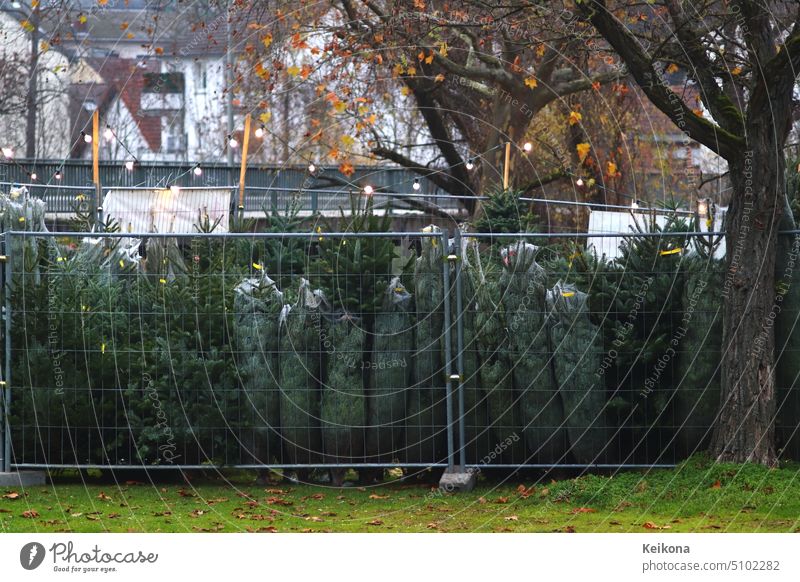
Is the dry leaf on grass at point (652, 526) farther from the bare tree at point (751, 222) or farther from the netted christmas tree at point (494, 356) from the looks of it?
the netted christmas tree at point (494, 356)

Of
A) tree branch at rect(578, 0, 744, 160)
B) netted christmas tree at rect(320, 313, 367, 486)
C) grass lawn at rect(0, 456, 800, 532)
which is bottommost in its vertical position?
grass lawn at rect(0, 456, 800, 532)

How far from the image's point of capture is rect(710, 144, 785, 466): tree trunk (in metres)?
10.0

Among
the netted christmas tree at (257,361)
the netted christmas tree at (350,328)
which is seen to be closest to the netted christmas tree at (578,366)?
the netted christmas tree at (350,328)

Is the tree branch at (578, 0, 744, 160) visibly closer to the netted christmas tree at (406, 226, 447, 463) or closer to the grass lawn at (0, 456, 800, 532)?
the netted christmas tree at (406, 226, 447, 463)

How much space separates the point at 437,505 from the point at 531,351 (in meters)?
1.67

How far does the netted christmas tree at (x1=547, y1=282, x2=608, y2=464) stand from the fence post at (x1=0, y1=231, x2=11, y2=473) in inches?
188

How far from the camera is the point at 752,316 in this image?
33.0 ft

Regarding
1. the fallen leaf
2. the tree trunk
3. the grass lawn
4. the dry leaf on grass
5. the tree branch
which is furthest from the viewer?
the tree branch

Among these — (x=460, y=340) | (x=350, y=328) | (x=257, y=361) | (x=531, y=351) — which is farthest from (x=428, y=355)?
(x=257, y=361)

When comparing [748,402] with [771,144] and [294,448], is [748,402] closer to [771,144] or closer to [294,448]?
[771,144]

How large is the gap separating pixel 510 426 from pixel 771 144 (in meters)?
3.33

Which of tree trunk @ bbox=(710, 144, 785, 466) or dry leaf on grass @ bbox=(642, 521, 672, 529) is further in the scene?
tree trunk @ bbox=(710, 144, 785, 466)

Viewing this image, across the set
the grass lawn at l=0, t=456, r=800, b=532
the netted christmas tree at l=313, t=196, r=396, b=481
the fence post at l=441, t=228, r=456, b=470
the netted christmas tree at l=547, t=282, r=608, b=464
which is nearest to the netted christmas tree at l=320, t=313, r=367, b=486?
the netted christmas tree at l=313, t=196, r=396, b=481

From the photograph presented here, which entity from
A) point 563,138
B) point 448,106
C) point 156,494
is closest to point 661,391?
point 156,494
